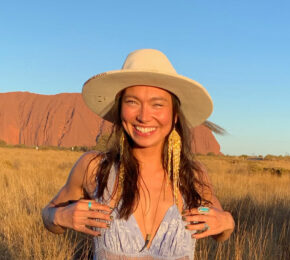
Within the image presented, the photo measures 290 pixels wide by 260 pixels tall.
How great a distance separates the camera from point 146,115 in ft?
6.41

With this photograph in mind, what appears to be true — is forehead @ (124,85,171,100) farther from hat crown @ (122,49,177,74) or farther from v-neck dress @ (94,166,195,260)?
v-neck dress @ (94,166,195,260)

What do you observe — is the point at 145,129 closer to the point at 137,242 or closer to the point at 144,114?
the point at 144,114

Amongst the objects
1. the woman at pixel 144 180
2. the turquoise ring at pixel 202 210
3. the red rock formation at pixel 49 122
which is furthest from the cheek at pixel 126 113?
the red rock formation at pixel 49 122

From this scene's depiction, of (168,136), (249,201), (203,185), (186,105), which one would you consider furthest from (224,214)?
(249,201)

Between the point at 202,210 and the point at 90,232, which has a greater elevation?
the point at 202,210

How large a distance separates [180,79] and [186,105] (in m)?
0.32

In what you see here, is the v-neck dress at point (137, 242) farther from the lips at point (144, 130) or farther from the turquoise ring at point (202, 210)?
the lips at point (144, 130)

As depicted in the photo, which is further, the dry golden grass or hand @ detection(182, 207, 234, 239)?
the dry golden grass

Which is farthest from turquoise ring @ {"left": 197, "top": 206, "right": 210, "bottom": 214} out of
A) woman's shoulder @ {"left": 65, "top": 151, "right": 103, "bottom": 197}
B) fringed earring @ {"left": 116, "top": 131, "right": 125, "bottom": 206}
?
woman's shoulder @ {"left": 65, "top": 151, "right": 103, "bottom": 197}

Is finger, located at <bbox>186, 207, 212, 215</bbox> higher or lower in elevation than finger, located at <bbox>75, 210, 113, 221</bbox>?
higher

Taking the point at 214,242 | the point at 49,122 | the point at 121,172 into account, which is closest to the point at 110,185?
the point at 121,172

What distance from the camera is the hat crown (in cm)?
199

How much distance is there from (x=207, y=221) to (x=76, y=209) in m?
0.66

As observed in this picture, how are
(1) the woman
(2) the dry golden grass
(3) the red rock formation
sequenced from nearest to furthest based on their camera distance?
(1) the woman
(2) the dry golden grass
(3) the red rock formation
